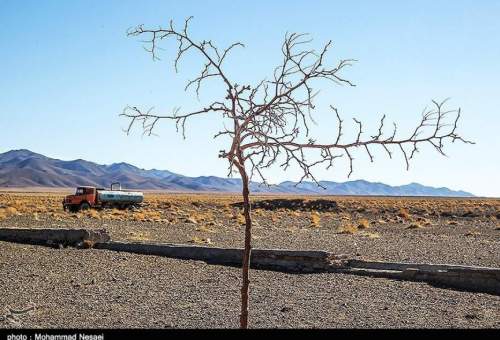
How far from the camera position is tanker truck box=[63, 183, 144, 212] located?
136ft

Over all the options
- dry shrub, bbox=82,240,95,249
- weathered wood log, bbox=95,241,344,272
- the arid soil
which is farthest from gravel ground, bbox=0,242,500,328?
dry shrub, bbox=82,240,95,249

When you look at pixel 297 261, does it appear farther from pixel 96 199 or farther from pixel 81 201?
pixel 96 199

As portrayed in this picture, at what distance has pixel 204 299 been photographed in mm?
10766

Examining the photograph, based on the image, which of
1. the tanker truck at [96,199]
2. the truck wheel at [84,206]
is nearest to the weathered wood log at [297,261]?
the truck wheel at [84,206]

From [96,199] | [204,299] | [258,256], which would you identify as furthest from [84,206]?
[204,299]

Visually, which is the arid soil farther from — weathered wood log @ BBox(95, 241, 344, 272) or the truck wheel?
the truck wheel

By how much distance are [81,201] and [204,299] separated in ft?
106

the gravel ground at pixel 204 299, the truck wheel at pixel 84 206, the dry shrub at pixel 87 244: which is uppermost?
the truck wheel at pixel 84 206

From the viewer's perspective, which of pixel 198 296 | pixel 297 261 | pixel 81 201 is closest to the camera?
pixel 198 296

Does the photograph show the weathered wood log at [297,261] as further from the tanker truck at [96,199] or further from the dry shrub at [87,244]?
the tanker truck at [96,199]

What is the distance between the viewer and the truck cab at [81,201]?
4141 cm

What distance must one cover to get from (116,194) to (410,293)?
34339 mm
